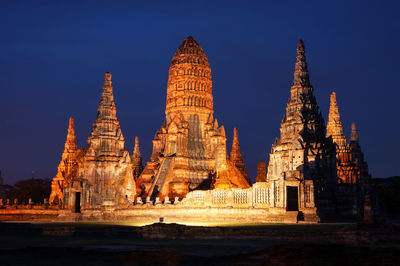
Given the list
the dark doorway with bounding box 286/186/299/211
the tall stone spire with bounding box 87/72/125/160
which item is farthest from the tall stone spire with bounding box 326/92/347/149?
the tall stone spire with bounding box 87/72/125/160

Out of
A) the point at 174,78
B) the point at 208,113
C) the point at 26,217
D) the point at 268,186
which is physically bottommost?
the point at 26,217

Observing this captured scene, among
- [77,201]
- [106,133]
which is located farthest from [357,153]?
[77,201]

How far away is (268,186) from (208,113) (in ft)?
86.8

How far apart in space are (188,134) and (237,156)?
28.8 feet

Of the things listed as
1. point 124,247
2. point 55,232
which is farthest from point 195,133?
point 124,247

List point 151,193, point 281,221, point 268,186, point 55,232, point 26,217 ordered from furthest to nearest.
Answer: point 151,193 < point 26,217 < point 268,186 < point 281,221 < point 55,232

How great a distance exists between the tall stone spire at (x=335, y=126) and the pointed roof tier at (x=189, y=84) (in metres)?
14.4

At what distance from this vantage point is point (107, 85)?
41.9m

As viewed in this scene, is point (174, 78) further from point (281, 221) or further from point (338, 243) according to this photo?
point (338, 243)

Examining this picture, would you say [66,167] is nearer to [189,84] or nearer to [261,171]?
[189,84]

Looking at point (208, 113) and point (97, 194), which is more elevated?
point (208, 113)

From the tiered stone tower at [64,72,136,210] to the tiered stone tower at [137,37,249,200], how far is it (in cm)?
943

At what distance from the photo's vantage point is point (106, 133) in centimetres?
4069

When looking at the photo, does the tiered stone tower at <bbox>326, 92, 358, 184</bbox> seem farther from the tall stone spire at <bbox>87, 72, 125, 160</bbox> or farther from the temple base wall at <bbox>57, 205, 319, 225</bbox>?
the tall stone spire at <bbox>87, 72, 125, 160</bbox>
